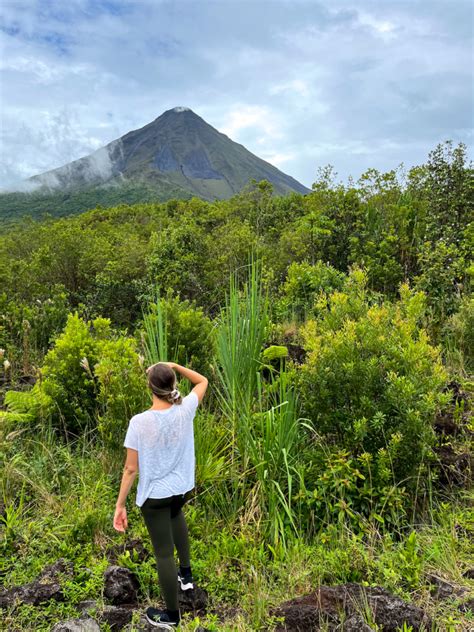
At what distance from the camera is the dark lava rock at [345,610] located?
2443mm

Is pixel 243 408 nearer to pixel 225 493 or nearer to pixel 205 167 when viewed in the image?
pixel 225 493

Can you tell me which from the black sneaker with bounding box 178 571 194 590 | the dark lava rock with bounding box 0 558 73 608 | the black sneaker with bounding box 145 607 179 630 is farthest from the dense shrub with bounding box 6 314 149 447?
the black sneaker with bounding box 145 607 179 630

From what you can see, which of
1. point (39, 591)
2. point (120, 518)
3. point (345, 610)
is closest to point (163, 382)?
point (120, 518)

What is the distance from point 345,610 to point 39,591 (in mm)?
1831

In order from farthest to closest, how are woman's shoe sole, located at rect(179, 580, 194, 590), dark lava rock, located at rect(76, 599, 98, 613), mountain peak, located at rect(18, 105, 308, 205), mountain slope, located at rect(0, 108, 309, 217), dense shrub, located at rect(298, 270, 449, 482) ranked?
mountain peak, located at rect(18, 105, 308, 205) < mountain slope, located at rect(0, 108, 309, 217) < dense shrub, located at rect(298, 270, 449, 482) < woman's shoe sole, located at rect(179, 580, 194, 590) < dark lava rock, located at rect(76, 599, 98, 613)

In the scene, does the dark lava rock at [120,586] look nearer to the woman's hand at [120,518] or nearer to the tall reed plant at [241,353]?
the woman's hand at [120,518]

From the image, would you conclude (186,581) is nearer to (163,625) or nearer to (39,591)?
(163,625)

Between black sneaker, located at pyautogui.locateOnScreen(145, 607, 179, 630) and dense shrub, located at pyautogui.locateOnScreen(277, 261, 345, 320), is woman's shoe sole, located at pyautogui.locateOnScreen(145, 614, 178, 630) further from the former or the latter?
dense shrub, located at pyautogui.locateOnScreen(277, 261, 345, 320)

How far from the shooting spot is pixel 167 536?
9.32 feet

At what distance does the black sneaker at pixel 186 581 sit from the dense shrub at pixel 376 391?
148 centimetres

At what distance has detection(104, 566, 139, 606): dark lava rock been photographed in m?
2.94

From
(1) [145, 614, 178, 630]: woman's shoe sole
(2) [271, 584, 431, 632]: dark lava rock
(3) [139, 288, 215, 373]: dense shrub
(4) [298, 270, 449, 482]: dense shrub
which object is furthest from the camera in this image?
(3) [139, 288, 215, 373]: dense shrub

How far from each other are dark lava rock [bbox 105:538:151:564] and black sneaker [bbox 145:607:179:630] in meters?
0.55

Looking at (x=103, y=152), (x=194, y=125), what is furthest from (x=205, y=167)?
(x=103, y=152)
